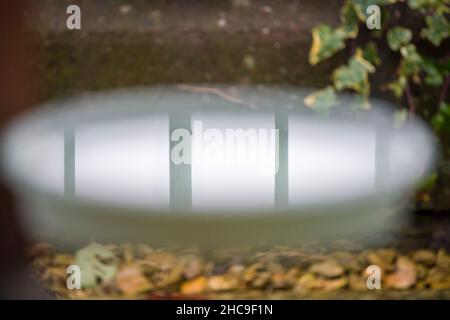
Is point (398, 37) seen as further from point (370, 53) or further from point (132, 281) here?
point (132, 281)

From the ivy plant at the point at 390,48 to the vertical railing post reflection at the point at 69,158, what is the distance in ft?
2.03

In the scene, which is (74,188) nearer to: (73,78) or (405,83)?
(73,78)

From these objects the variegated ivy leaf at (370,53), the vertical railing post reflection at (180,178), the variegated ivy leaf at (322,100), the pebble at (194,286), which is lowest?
the pebble at (194,286)

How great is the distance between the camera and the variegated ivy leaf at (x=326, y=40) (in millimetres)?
1469

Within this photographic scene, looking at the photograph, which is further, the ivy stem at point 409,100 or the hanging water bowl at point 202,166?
the ivy stem at point 409,100

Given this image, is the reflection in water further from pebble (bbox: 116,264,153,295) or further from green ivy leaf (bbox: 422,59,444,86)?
green ivy leaf (bbox: 422,59,444,86)

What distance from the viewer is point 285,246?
4.83 ft

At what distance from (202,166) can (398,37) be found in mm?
636

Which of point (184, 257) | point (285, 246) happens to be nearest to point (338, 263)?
point (285, 246)

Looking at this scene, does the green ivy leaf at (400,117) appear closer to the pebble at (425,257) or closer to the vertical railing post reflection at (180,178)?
the pebble at (425,257)

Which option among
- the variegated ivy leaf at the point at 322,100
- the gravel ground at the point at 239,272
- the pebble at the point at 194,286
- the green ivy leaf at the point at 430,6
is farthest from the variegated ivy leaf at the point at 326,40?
the pebble at the point at 194,286

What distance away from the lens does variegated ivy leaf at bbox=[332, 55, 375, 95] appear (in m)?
1.49

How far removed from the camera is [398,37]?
59.3 inches

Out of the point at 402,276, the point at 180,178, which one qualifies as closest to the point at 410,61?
the point at 402,276
